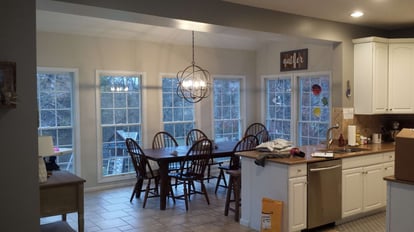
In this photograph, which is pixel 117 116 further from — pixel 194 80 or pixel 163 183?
pixel 163 183

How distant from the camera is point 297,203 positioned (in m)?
4.21

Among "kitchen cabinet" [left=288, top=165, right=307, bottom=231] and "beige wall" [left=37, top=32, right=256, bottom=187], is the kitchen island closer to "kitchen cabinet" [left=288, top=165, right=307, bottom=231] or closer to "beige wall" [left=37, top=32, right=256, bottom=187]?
"kitchen cabinet" [left=288, top=165, right=307, bottom=231]

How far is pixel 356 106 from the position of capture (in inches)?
222

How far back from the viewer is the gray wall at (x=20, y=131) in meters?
2.98

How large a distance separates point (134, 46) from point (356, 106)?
3814mm

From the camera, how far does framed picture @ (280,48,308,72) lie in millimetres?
7547

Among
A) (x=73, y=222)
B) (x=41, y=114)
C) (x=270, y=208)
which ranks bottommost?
(x=73, y=222)

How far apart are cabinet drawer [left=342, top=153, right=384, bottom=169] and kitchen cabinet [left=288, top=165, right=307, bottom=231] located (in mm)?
716

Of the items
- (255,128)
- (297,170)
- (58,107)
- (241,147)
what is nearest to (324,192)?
(297,170)

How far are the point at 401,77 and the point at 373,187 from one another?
1.69 meters

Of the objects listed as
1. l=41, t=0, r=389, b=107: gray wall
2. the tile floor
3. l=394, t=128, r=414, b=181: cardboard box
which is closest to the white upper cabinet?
l=41, t=0, r=389, b=107: gray wall

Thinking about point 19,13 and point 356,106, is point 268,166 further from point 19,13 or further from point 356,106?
point 19,13

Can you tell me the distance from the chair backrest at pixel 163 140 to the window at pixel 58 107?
4.63ft

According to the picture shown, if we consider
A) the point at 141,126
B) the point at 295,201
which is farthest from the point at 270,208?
the point at 141,126
